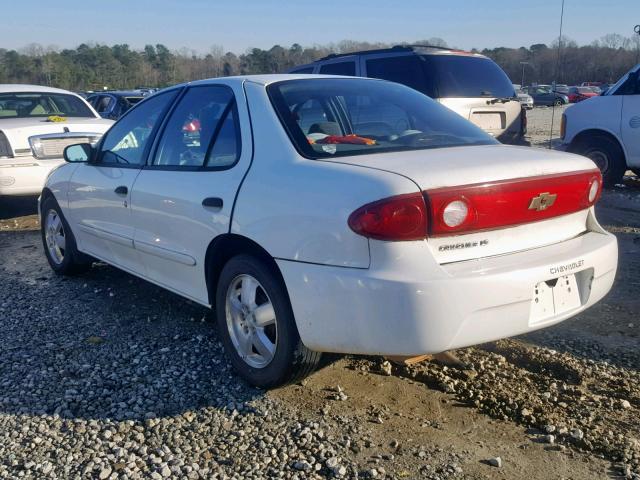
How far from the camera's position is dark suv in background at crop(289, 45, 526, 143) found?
27.3 feet

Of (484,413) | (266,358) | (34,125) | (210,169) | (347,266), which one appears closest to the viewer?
(347,266)

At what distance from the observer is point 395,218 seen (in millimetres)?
2713

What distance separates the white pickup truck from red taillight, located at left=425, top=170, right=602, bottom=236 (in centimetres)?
661

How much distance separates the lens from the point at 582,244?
10.7ft

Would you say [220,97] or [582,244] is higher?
[220,97]

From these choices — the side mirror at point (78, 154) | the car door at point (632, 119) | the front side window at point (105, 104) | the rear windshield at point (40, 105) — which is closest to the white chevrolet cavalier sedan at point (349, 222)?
the side mirror at point (78, 154)

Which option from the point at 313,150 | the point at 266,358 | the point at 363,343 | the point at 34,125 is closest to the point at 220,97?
the point at 313,150

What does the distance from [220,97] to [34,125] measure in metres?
4.98

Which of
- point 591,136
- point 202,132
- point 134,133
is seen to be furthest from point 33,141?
point 591,136

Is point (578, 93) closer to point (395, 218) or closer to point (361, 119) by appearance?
point (361, 119)

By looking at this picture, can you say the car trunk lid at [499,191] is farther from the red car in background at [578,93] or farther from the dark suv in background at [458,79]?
the red car in background at [578,93]

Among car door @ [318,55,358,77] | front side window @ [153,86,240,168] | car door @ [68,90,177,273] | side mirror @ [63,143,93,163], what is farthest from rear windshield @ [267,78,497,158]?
car door @ [318,55,358,77]

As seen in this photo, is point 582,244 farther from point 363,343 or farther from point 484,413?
point 363,343

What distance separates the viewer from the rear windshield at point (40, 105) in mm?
8742
